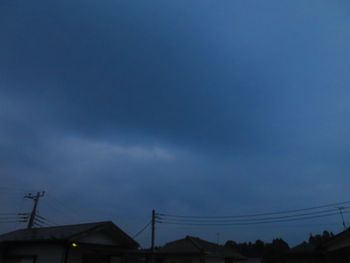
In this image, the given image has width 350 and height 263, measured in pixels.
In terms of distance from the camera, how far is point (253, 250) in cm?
7175

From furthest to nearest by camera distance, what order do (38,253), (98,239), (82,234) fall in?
(98,239) < (38,253) < (82,234)

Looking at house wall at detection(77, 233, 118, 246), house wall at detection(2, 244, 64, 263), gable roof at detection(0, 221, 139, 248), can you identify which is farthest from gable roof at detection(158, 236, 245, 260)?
house wall at detection(2, 244, 64, 263)

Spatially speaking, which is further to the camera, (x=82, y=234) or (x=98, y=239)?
(x=98, y=239)

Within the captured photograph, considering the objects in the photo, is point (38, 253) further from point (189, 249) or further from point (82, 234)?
point (189, 249)

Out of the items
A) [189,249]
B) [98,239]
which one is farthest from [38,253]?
[189,249]

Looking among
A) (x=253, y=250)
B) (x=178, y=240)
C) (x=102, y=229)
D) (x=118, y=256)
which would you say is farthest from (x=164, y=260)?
→ (x=253, y=250)

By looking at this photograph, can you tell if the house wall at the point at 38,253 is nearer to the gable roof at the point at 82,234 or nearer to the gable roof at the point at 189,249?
the gable roof at the point at 82,234

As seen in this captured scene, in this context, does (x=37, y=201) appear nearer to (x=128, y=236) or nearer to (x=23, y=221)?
(x=23, y=221)

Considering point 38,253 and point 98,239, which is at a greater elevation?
point 98,239

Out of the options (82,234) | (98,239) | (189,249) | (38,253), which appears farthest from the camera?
(189,249)

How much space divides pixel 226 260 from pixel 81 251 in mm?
18662

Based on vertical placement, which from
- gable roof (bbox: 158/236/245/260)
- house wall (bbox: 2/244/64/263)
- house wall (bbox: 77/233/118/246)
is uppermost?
gable roof (bbox: 158/236/245/260)

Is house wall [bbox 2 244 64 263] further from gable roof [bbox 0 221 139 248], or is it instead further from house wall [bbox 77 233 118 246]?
house wall [bbox 77 233 118 246]

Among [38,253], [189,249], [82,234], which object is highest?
[189,249]
